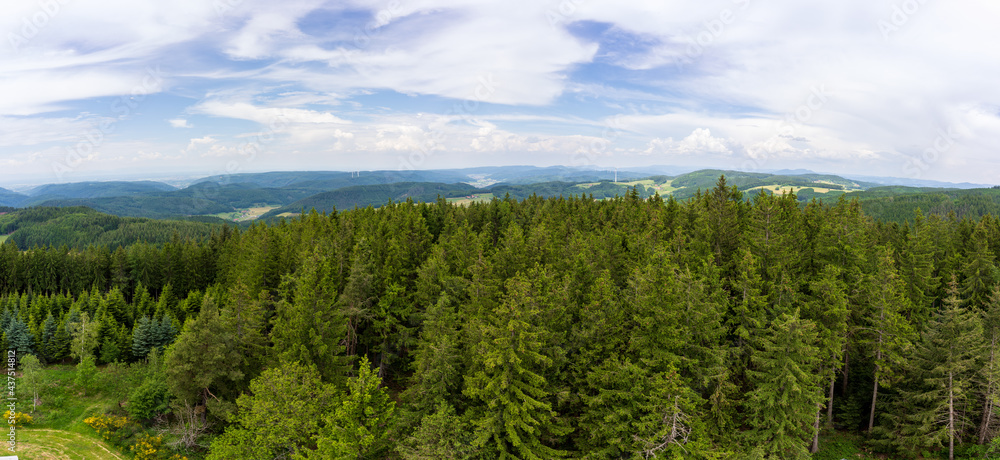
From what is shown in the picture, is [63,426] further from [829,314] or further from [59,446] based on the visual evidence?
[829,314]

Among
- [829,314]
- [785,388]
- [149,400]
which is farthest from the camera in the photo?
[149,400]

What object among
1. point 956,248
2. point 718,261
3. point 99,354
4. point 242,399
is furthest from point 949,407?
point 99,354

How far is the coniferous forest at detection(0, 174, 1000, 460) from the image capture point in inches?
1038

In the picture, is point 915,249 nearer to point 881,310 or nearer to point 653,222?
point 881,310

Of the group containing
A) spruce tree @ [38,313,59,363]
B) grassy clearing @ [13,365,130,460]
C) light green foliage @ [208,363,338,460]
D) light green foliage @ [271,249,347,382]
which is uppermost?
light green foliage @ [271,249,347,382]

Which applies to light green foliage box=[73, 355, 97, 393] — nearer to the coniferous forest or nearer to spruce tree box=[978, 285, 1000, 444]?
the coniferous forest

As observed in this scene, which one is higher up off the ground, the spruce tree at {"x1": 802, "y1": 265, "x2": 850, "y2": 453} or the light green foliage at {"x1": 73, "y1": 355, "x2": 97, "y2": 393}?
the spruce tree at {"x1": 802, "y1": 265, "x2": 850, "y2": 453}

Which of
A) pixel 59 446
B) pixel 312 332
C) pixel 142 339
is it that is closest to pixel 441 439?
pixel 312 332

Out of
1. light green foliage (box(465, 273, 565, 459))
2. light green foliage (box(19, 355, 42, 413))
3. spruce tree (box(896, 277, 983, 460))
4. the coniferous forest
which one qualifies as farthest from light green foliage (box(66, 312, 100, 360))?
spruce tree (box(896, 277, 983, 460))

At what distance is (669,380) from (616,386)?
450 centimetres

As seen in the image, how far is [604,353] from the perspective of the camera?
3058 cm

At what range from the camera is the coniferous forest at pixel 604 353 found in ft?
86.5

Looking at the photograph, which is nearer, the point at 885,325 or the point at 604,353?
the point at 604,353

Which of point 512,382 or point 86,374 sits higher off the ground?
point 512,382
